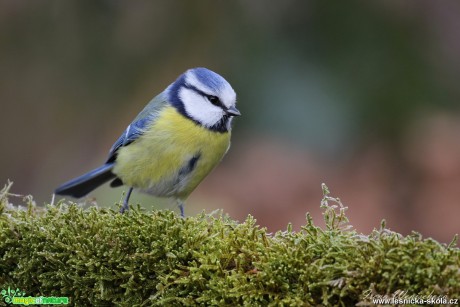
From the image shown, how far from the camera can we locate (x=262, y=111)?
4.48 metres

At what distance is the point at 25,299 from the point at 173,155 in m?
1.06

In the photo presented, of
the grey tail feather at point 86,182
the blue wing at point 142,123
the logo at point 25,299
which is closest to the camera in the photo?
the logo at point 25,299

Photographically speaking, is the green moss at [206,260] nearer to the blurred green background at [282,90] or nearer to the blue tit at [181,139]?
the blue tit at [181,139]

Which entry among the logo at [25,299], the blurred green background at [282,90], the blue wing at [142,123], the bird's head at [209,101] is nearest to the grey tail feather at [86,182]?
the blue wing at [142,123]

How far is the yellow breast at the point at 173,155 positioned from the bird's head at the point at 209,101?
0.04 meters

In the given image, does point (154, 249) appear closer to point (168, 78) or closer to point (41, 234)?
point (41, 234)

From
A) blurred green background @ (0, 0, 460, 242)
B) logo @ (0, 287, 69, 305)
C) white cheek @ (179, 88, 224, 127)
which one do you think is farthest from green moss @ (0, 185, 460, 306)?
blurred green background @ (0, 0, 460, 242)

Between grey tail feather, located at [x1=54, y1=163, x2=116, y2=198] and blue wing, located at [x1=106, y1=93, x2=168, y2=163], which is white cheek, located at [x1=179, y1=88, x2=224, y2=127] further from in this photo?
grey tail feather, located at [x1=54, y1=163, x2=116, y2=198]

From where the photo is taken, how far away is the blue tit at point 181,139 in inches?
110

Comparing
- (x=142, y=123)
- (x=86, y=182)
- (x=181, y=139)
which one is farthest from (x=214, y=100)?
(x=86, y=182)

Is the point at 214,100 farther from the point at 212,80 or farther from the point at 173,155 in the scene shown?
the point at 173,155

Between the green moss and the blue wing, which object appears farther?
the blue wing

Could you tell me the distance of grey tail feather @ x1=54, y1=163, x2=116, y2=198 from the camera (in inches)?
123

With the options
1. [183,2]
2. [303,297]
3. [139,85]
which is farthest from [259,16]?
[303,297]
